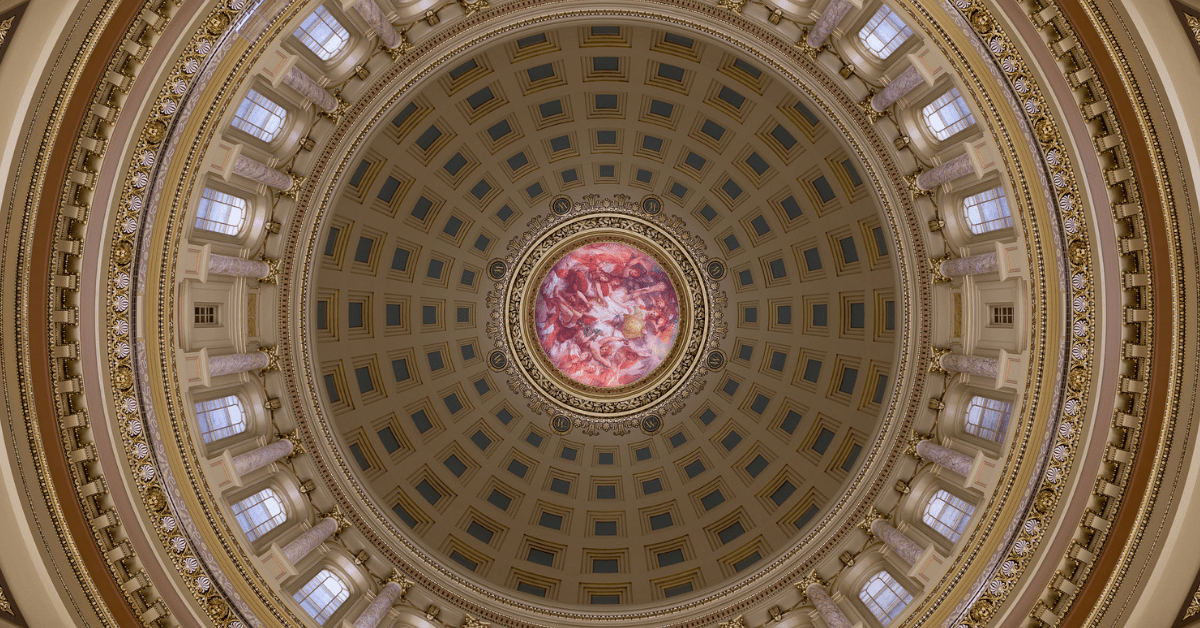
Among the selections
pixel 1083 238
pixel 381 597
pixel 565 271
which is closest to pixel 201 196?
pixel 381 597

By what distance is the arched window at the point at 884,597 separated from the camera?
2200cm

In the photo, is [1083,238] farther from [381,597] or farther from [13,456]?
[13,456]

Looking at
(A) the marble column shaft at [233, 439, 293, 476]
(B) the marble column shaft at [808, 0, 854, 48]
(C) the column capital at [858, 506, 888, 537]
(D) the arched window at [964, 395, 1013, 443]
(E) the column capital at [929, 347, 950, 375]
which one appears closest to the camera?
(B) the marble column shaft at [808, 0, 854, 48]

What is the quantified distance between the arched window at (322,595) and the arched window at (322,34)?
18735 millimetres

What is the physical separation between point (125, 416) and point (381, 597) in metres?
11.4

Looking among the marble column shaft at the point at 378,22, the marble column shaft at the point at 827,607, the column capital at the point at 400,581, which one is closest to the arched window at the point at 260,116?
the marble column shaft at the point at 378,22

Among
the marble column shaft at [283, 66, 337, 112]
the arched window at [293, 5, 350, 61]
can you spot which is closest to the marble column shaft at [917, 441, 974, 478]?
the marble column shaft at [283, 66, 337, 112]

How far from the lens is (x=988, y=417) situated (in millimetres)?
21922

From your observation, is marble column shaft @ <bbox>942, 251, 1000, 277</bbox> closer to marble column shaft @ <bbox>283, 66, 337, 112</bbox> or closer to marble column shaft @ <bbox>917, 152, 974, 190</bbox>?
marble column shaft @ <bbox>917, 152, 974, 190</bbox>

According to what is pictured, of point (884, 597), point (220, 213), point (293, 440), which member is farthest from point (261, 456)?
point (884, 597)

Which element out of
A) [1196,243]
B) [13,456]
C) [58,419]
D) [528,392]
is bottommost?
[13,456]

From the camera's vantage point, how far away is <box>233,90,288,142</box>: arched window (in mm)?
20203

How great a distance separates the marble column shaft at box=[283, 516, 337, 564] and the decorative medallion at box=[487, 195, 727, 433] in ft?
38.1

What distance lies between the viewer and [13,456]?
1545cm
